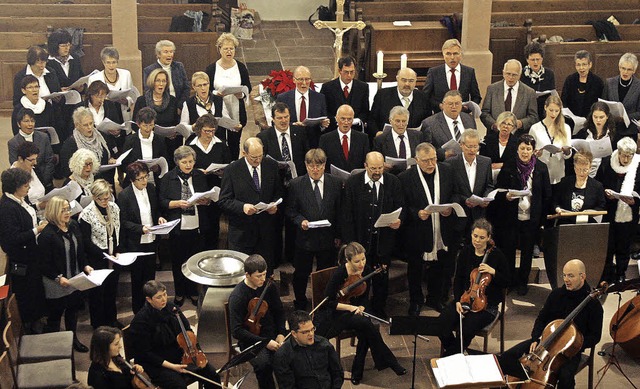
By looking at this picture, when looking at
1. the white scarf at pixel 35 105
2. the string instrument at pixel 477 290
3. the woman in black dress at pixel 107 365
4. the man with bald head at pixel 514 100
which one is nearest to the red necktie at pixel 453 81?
the man with bald head at pixel 514 100

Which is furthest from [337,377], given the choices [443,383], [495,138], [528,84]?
[528,84]

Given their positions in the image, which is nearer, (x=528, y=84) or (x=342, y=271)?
(x=342, y=271)

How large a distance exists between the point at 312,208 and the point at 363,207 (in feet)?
1.30

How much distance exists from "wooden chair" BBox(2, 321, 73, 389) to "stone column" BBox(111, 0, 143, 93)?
502 centimetres

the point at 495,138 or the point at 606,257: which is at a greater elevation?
the point at 495,138

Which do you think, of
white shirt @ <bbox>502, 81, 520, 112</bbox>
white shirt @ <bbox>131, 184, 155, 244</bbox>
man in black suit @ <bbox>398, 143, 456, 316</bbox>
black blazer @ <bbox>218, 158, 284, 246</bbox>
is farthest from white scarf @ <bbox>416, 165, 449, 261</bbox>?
white shirt @ <bbox>131, 184, 155, 244</bbox>

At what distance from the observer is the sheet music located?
842 cm

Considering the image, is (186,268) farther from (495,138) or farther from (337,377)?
(495,138)

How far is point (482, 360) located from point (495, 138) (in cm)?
266

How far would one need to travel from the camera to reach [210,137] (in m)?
8.98

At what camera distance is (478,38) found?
40.3 feet

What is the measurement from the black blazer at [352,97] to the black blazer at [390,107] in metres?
0.09

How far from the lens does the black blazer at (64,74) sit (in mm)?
10273

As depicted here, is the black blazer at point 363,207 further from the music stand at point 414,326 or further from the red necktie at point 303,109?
the music stand at point 414,326
